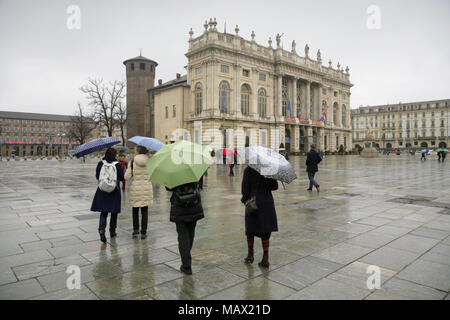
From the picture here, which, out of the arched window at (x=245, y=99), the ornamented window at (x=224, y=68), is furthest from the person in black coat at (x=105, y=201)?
the arched window at (x=245, y=99)

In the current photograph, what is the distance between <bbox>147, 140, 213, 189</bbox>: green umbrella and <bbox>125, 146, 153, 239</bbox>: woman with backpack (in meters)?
2.09

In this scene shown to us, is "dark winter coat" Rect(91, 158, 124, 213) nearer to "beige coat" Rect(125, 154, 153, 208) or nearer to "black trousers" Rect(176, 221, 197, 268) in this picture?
"beige coat" Rect(125, 154, 153, 208)

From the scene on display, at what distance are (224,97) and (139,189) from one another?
3948 centimetres

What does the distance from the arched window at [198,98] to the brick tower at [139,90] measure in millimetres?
21630

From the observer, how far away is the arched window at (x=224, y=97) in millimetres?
43750

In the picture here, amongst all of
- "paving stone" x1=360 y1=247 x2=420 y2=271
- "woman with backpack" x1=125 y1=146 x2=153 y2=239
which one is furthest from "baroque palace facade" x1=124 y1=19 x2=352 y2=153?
"paving stone" x1=360 y1=247 x2=420 y2=271

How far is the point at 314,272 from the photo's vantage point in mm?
4133

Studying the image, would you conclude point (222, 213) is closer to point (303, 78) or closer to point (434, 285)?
point (434, 285)

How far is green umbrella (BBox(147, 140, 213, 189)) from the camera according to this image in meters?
3.81

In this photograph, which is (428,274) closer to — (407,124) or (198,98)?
(198,98)
